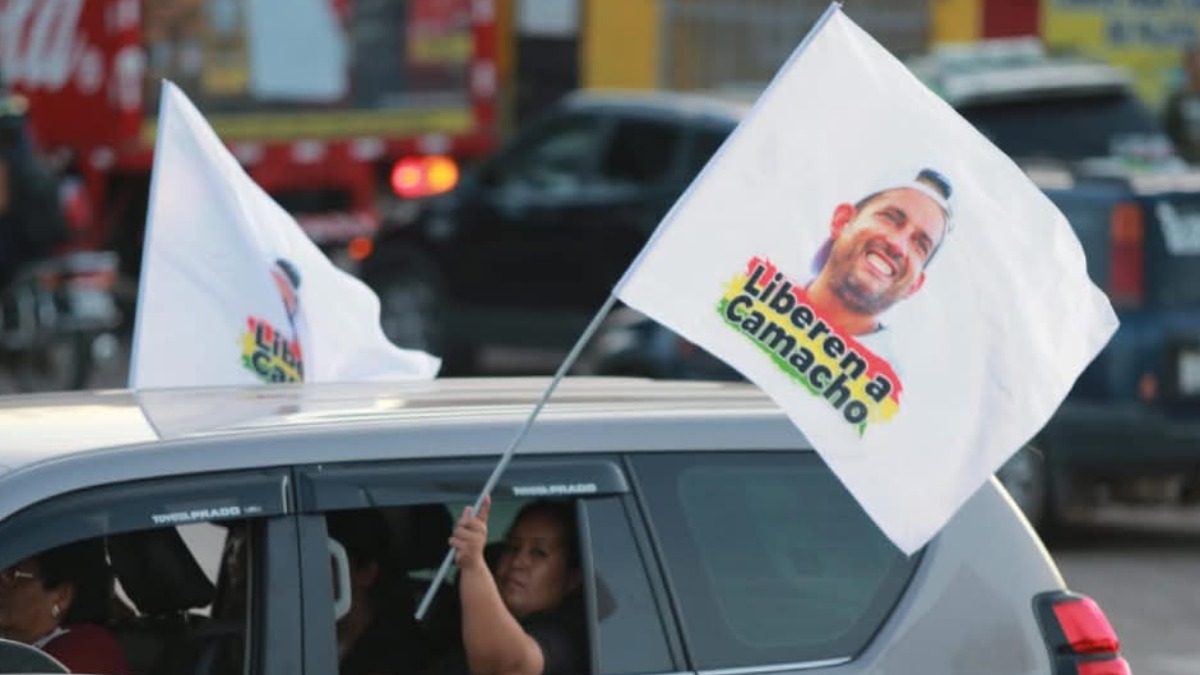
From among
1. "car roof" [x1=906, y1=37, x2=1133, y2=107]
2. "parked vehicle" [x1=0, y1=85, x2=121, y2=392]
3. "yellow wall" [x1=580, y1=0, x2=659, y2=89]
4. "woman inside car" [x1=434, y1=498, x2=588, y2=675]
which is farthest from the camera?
"yellow wall" [x1=580, y1=0, x2=659, y2=89]

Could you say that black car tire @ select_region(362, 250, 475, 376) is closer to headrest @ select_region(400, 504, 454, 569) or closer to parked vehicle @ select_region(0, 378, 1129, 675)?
parked vehicle @ select_region(0, 378, 1129, 675)

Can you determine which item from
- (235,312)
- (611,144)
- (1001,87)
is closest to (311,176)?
(611,144)

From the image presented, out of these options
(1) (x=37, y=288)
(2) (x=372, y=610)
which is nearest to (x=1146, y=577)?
(1) (x=37, y=288)

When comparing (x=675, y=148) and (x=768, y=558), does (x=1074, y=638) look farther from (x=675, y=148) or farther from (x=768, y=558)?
(x=675, y=148)

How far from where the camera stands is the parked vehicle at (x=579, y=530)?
4.59 meters

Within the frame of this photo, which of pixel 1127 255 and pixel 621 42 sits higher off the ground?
pixel 621 42

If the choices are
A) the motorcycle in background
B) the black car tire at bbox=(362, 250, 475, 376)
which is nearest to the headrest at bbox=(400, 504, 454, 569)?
the motorcycle in background

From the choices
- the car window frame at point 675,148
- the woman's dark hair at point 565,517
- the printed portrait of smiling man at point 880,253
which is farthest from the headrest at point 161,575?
the car window frame at point 675,148

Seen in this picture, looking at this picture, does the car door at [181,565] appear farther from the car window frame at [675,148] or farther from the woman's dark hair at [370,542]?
the car window frame at [675,148]

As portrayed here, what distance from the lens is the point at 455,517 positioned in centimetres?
507

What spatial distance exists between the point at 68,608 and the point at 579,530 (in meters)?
0.89

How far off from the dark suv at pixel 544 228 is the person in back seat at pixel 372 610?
31.5 ft

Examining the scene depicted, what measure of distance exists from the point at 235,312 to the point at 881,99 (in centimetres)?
191

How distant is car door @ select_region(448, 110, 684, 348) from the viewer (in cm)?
1509
